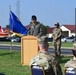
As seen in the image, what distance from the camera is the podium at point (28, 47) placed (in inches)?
520

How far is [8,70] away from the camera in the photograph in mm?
12164

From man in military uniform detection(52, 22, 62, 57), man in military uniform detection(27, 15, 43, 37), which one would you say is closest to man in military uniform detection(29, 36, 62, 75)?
man in military uniform detection(27, 15, 43, 37)

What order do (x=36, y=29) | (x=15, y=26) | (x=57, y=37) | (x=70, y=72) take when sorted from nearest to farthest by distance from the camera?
1. (x=70, y=72)
2. (x=36, y=29)
3. (x=57, y=37)
4. (x=15, y=26)

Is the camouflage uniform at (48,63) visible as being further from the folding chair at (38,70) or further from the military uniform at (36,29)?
the military uniform at (36,29)

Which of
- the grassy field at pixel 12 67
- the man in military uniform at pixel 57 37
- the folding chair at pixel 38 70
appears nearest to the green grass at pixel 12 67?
the grassy field at pixel 12 67

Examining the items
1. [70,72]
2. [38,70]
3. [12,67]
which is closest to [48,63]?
[38,70]

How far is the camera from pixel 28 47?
1348 centimetres

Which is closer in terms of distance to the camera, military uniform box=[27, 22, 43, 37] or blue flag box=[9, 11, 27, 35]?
military uniform box=[27, 22, 43, 37]

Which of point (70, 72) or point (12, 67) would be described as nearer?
point (70, 72)

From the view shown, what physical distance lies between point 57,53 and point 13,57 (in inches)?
79.8

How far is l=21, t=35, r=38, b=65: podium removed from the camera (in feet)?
43.3

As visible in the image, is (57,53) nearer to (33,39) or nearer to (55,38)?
(55,38)

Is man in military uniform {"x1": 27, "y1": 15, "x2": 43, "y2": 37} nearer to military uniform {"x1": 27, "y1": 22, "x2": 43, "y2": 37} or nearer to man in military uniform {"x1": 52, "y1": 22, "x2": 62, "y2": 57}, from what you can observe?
military uniform {"x1": 27, "y1": 22, "x2": 43, "y2": 37}

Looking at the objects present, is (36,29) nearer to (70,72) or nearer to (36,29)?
(36,29)
